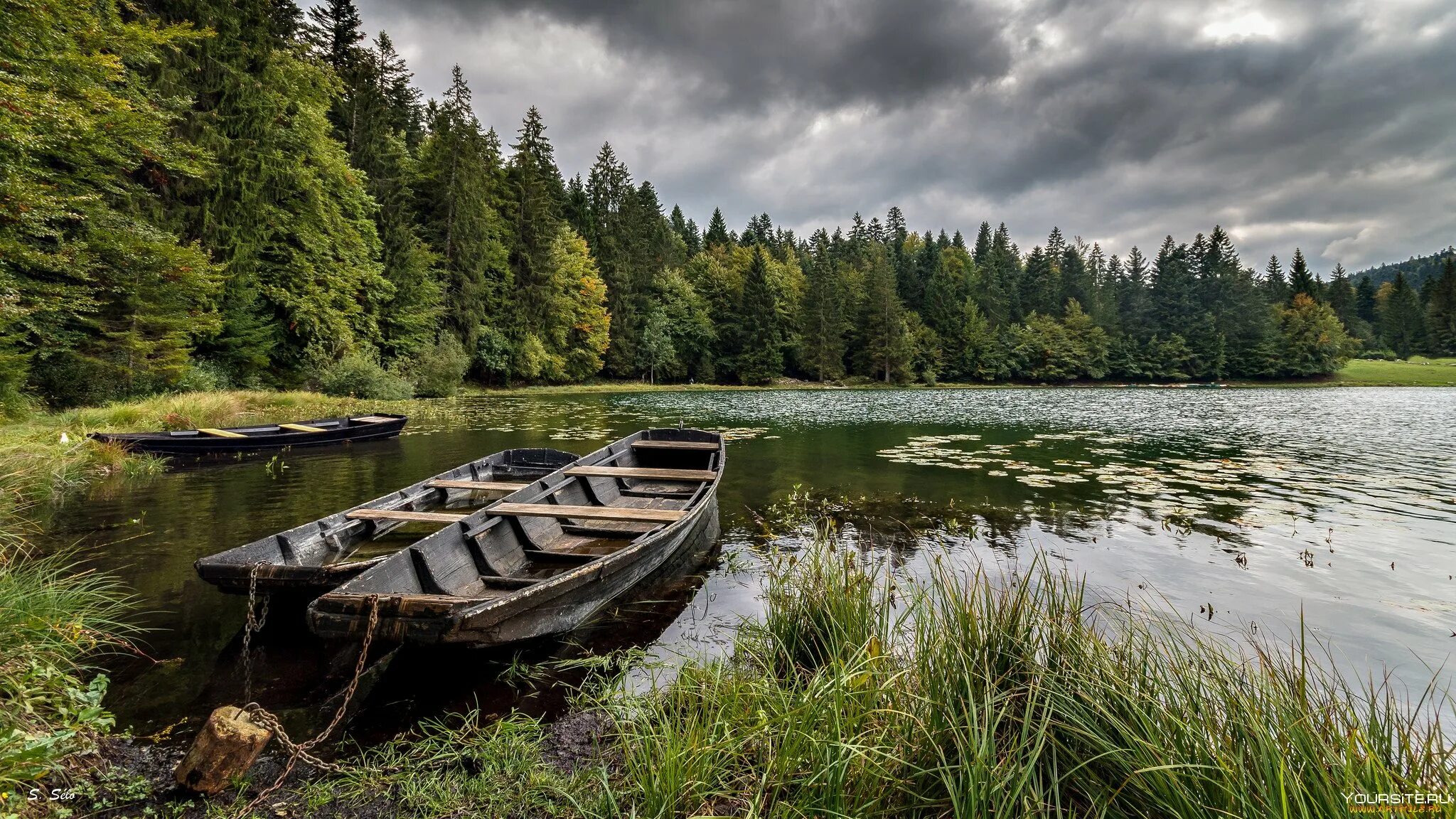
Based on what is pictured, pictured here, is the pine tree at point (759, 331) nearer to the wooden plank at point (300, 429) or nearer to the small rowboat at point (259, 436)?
the small rowboat at point (259, 436)

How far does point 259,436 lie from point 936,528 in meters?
14.5

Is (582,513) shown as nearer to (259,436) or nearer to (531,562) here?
(531,562)

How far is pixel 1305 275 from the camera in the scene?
216 ft

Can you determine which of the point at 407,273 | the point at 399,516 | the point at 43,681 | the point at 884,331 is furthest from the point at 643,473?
the point at 884,331

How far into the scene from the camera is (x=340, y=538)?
5.51 metres

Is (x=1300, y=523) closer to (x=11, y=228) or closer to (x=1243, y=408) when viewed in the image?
(x=11, y=228)

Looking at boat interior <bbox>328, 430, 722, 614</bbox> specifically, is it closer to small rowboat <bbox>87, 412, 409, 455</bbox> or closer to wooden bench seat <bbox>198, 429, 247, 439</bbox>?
wooden bench seat <bbox>198, 429, 247, 439</bbox>

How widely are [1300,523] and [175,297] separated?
26561 millimetres

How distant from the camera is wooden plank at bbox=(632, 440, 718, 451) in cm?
991

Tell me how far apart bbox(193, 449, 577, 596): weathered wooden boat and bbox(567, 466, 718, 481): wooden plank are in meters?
0.99

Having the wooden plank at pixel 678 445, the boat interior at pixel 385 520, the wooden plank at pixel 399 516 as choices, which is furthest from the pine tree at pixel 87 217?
the wooden plank at pixel 678 445

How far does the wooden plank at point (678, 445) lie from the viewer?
9906mm

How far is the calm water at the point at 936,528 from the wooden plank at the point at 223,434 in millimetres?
617

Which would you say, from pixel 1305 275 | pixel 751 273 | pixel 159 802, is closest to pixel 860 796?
pixel 159 802
